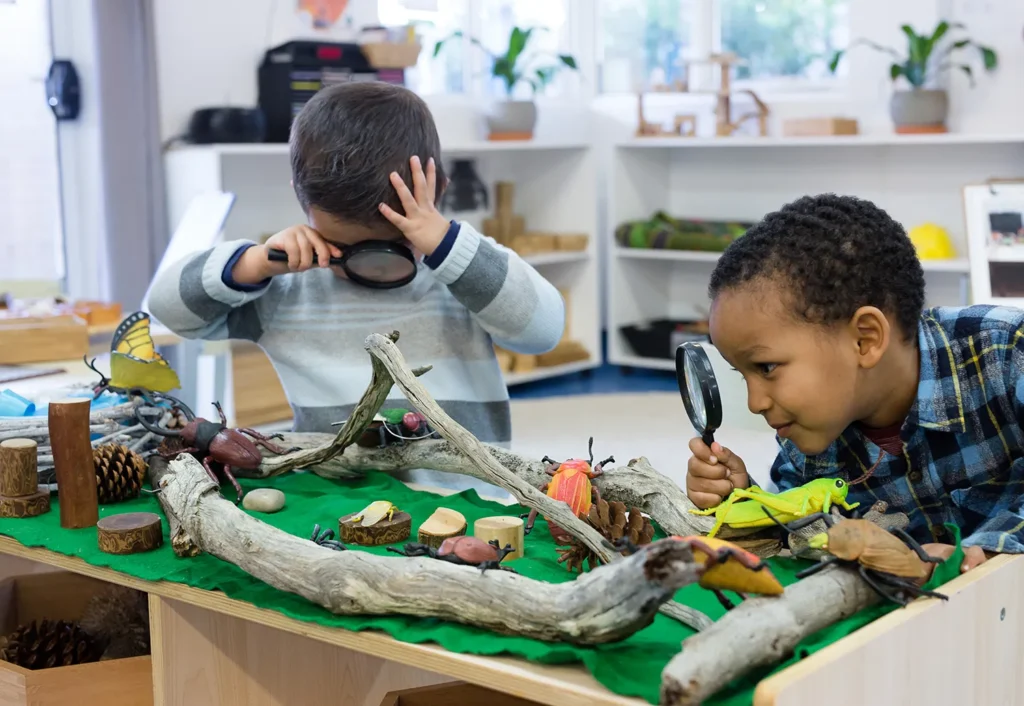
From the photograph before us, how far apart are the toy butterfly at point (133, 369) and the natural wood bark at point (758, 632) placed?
86cm

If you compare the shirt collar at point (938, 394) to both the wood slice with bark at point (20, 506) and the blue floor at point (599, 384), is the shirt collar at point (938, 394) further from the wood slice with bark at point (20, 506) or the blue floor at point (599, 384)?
the blue floor at point (599, 384)

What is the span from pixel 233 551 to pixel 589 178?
4.17m

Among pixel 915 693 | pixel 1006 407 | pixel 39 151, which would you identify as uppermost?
pixel 39 151

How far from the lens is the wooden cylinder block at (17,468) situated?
3.98 feet

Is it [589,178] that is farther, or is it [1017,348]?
[589,178]

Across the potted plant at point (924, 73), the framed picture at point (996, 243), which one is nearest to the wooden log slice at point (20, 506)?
the framed picture at point (996, 243)

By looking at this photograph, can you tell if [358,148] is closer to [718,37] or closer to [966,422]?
[966,422]

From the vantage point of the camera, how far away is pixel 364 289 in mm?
1679

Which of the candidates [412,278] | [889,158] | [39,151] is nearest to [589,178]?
[889,158]

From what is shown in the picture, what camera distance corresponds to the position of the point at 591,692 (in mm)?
759

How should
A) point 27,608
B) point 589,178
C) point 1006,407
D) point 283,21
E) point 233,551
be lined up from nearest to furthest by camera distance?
point 233,551 → point 1006,407 → point 27,608 → point 283,21 → point 589,178

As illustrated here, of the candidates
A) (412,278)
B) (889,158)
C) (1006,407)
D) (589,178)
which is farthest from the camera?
(589,178)

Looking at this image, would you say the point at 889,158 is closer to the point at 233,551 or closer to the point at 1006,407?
the point at 1006,407

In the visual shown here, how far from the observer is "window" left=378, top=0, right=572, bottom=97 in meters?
4.82
